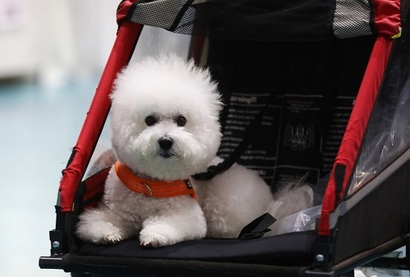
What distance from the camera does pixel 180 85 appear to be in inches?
72.1

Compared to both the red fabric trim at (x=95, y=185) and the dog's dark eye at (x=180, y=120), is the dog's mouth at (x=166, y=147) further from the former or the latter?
the red fabric trim at (x=95, y=185)

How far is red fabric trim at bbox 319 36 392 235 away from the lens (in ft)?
5.31

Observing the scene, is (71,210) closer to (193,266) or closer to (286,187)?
(193,266)

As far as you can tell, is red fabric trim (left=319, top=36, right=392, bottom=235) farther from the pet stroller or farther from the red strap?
the red strap

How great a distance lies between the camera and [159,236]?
1.77m

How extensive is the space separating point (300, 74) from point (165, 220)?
29.0 inches

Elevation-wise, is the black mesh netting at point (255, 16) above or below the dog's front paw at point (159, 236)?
above

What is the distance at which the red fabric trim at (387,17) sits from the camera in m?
1.74

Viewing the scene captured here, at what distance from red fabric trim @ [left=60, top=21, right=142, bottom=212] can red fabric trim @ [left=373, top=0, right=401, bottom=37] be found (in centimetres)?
64

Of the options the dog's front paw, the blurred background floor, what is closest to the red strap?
the dog's front paw

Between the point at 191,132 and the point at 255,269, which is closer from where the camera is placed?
the point at 255,269

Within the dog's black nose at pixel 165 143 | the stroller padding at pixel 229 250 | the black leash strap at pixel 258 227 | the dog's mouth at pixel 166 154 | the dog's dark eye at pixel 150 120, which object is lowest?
the stroller padding at pixel 229 250

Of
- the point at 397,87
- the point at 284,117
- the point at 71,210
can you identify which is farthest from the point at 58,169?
the point at 397,87

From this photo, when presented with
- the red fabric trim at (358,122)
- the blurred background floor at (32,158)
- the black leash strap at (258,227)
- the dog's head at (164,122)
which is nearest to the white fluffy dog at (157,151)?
the dog's head at (164,122)
